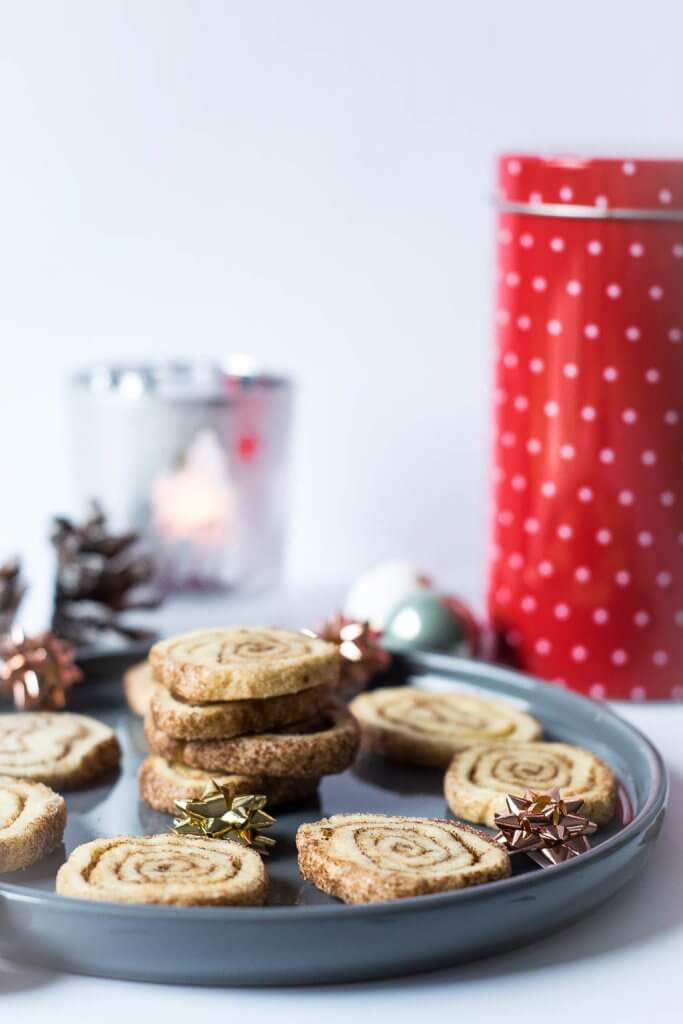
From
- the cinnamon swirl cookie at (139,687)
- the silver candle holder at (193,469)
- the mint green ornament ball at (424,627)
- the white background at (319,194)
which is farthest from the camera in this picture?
the white background at (319,194)

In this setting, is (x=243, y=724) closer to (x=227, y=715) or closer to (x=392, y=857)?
(x=227, y=715)

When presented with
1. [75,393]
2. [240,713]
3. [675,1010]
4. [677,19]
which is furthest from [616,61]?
[675,1010]

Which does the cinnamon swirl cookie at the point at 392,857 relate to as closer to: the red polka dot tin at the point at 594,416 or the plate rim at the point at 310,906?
the plate rim at the point at 310,906

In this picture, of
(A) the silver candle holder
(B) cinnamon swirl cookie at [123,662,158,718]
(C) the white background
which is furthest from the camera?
(C) the white background

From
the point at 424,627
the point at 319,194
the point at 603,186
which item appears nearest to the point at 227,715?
the point at 424,627

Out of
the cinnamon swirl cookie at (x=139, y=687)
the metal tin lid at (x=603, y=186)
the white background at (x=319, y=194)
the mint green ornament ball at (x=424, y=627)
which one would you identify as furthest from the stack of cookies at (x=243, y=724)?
the white background at (x=319, y=194)

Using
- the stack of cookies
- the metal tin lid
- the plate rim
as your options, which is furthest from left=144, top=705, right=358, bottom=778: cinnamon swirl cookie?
the metal tin lid

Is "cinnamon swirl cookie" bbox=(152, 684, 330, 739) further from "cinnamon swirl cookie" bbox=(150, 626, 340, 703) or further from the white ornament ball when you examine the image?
the white ornament ball
